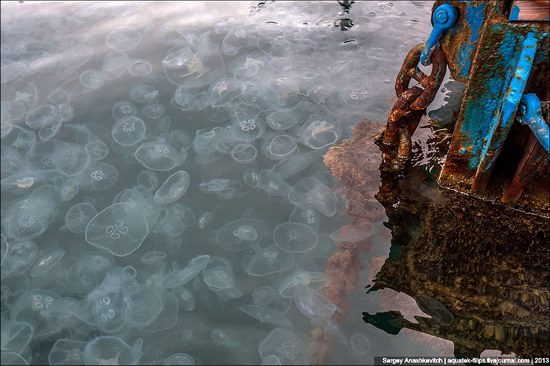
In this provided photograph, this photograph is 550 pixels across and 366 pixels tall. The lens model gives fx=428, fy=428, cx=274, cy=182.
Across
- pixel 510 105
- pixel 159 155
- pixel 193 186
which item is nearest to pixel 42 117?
pixel 159 155

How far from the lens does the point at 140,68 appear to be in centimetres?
462

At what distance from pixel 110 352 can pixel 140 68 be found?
3.09 meters

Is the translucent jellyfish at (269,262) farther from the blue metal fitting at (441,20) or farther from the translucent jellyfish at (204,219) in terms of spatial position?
the blue metal fitting at (441,20)

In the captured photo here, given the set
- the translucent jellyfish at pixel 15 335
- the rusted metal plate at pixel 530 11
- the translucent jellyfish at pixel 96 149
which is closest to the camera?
the rusted metal plate at pixel 530 11

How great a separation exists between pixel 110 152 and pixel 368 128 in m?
2.27

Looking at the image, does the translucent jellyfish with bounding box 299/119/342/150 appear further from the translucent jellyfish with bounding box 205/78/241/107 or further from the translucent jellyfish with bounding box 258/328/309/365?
the translucent jellyfish with bounding box 258/328/309/365

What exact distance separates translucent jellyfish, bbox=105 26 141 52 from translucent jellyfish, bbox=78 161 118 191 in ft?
6.17

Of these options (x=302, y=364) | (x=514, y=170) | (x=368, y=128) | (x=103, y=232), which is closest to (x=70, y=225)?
(x=103, y=232)

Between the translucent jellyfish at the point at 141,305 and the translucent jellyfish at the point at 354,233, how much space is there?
1256 millimetres

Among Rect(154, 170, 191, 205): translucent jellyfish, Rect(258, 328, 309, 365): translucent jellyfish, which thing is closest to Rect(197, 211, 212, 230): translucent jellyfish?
Rect(154, 170, 191, 205): translucent jellyfish

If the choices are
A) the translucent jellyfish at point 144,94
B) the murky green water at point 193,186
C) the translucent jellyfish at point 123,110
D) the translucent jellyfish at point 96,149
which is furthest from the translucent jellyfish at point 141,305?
the translucent jellyfish at point 144,94

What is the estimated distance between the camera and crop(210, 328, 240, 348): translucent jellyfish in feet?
8.43

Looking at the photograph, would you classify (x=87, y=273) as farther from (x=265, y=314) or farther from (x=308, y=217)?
(x=308, y=217)

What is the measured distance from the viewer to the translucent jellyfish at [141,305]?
270cm
